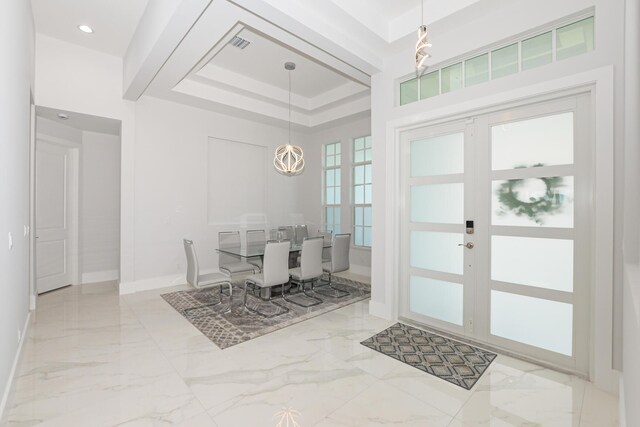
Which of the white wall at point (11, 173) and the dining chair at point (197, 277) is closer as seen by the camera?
the white wall at point (11, 173)

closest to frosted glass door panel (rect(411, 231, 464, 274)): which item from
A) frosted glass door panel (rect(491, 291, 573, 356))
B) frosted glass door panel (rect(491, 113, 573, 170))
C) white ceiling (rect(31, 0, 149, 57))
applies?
frosted glass door panel (rect(491, 291, 573, 356))

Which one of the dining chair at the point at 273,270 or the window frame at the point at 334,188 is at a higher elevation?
the window frame at the point at 334,188

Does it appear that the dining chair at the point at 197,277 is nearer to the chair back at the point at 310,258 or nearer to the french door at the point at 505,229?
the chair back at the point at 310,258

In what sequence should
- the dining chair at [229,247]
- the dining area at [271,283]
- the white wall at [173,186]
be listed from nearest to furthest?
the dining area at [271,283], the dining chair at [229,247], the white wall at [173,186]

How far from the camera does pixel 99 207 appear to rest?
17.2ft

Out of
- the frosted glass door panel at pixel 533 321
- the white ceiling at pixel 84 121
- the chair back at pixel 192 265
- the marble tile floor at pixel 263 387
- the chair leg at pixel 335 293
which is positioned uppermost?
the white ceiling at pixel 84 121

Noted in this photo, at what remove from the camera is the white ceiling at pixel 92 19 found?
328 centimetres

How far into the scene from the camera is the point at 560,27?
244 cm

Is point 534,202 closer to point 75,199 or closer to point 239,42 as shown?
point 239,42

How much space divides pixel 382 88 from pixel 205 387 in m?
3.58

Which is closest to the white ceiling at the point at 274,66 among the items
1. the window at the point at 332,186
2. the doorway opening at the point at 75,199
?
the window at the point at 332,186

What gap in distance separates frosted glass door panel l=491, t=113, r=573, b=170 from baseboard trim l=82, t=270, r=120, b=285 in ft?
20.7

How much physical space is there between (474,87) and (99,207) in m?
6.08

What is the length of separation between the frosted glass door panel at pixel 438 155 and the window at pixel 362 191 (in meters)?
2.66
